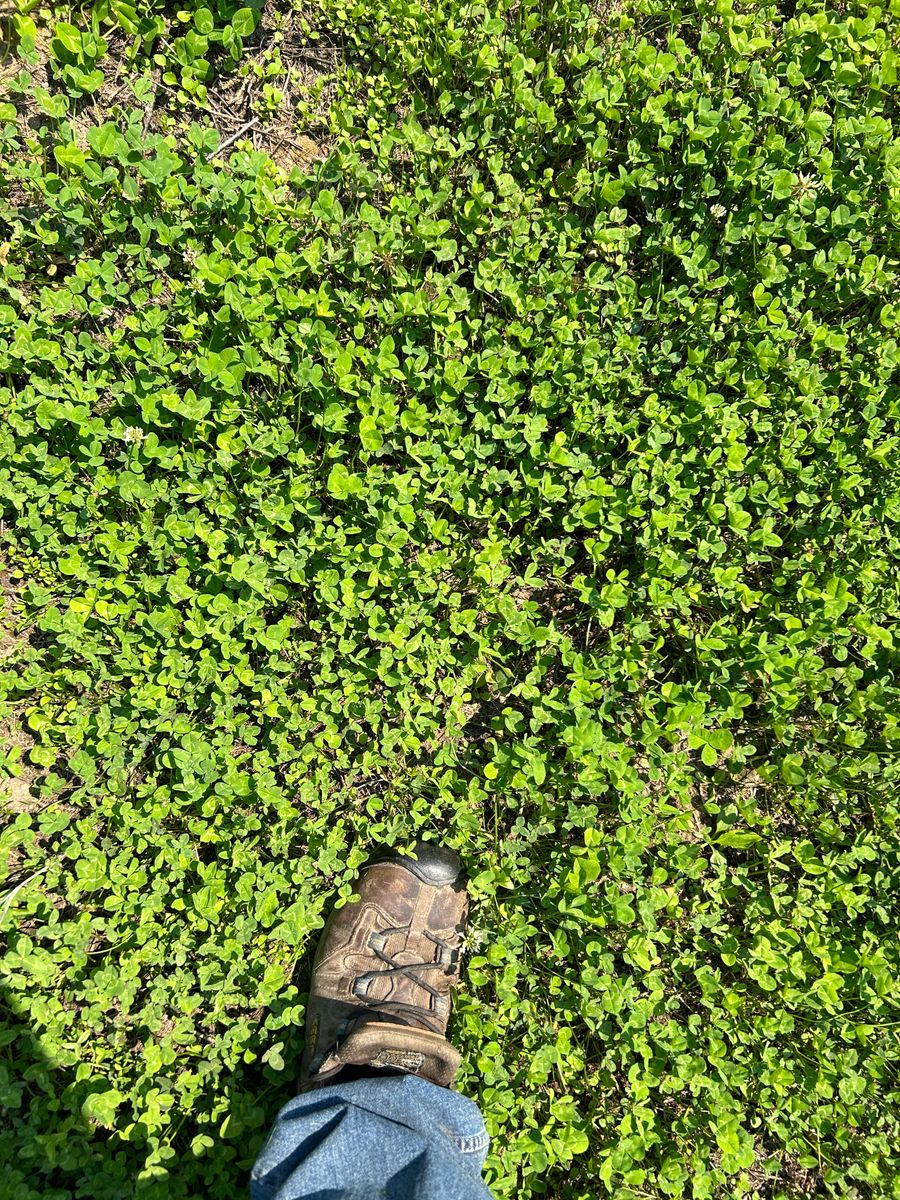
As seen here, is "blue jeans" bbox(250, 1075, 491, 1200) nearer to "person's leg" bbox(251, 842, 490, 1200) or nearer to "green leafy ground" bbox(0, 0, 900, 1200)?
"person's leg" bbox(251, 842, 490, 1200)

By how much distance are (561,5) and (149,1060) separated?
4608 millimetres

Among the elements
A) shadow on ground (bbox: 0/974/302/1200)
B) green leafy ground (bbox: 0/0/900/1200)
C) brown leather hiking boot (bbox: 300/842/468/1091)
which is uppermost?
green leafy ground (bbox: 0/0/900/1200)

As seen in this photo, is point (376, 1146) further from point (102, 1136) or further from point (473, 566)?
point (473, 566)

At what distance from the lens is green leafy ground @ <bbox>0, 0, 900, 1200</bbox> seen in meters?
3.08

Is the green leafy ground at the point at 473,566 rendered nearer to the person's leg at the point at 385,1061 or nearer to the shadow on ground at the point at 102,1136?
the shadow on ground at the point at 102,1136

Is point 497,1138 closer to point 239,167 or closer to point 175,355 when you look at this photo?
point 175,355

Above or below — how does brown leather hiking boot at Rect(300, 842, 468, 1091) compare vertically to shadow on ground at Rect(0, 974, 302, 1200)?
above

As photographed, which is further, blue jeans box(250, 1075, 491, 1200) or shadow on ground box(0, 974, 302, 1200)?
shadow on ground box(0, 974, 302, 1200)

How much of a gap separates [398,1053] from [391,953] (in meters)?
0.43

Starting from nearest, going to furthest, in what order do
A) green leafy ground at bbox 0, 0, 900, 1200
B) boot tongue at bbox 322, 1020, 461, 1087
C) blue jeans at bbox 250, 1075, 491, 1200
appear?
1. blue jeans at bbox 250, 1075, 491, 1200
2. boot tongue at bbox 322, 1020, 461, 1087
3. green leafy ground at bbox 0, 0, 900, 1200

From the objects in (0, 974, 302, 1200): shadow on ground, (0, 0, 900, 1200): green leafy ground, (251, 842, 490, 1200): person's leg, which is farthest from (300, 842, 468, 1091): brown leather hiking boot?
(0, 974, 302, 1200): shadow on ground

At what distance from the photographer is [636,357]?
3279 mm

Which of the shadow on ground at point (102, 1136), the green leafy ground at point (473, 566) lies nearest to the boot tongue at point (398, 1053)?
the green leafy ground at point (473, 566)

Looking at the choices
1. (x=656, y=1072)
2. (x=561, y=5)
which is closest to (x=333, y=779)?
(x=656, y=1072)
